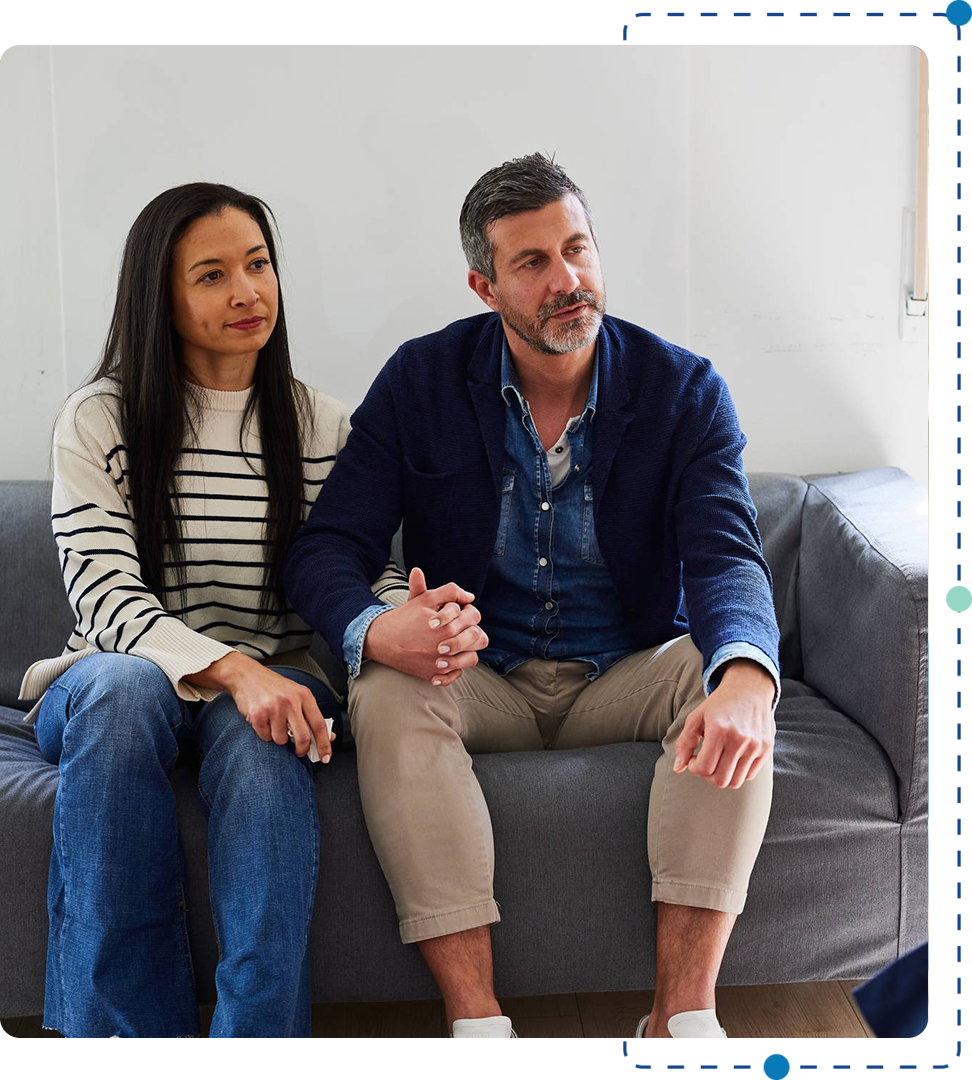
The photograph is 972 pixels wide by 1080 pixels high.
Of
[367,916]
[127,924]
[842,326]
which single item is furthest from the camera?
[842,326]

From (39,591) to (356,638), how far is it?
72cm

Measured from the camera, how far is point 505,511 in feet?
5.28

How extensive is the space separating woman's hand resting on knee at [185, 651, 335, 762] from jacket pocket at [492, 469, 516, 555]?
0.34 meters

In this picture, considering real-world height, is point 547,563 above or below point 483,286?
below

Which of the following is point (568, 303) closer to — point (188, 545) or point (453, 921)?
point (188, 545)

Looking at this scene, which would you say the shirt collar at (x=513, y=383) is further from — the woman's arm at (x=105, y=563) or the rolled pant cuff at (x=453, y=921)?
the rolled pant cuff at (x=453, y=921)

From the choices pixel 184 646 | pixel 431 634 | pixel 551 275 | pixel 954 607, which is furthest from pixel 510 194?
pixel 954 607

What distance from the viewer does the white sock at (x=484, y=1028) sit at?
4.25 feet

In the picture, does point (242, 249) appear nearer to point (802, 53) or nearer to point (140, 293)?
point (140, 293)

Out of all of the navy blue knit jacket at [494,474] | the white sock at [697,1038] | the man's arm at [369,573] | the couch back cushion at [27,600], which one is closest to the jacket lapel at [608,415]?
the navy blue knit jacket at [494,474]

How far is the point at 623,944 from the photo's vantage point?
1.44 metres

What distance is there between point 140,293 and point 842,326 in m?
1.17

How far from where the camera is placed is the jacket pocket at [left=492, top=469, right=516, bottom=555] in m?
1.61

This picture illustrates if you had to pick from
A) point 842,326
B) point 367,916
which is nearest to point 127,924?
point 367,916
